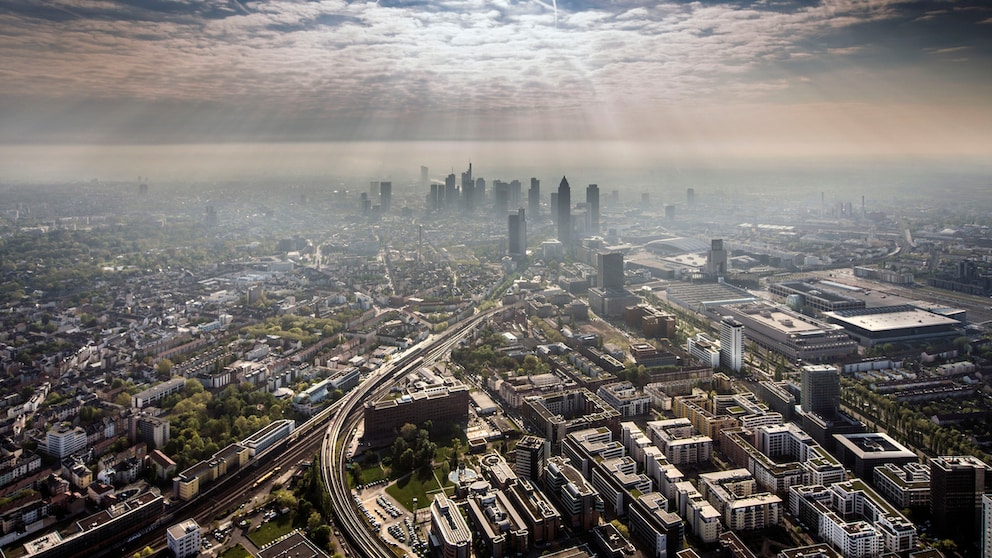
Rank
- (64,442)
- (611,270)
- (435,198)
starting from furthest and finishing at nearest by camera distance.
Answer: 1. (435,198)
2. (611,270)
3. (64,442)

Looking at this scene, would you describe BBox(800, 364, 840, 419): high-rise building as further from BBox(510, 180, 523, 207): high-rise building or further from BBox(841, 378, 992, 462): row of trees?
BBox(510, 180, 523, 207): high-rise building

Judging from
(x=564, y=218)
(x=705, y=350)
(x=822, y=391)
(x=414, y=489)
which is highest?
(x=564, y=218)

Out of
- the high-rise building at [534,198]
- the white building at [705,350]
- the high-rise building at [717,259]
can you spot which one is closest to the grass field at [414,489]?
the white building at [705,350]

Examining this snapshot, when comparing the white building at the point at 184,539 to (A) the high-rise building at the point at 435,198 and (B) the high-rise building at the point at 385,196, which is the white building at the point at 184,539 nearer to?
(B) the high-rise building at the point at 385,196

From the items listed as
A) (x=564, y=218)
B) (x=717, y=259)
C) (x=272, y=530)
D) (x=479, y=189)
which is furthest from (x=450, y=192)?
(x=272, y=530)

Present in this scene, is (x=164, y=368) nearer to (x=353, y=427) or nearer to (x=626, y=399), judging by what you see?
(x=353, y=427)

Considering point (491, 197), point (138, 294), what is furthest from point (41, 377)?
point (491, 197)

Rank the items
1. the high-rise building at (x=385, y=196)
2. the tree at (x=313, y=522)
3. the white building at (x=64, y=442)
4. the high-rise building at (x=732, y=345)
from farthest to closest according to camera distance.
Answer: the high-rise building at (x=385, y=196)
the high-rise building at (x=732, y=345)
the white building at (x=64, y=442)
the tree at (x=313, y=522)

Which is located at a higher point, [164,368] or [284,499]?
[164,368]
